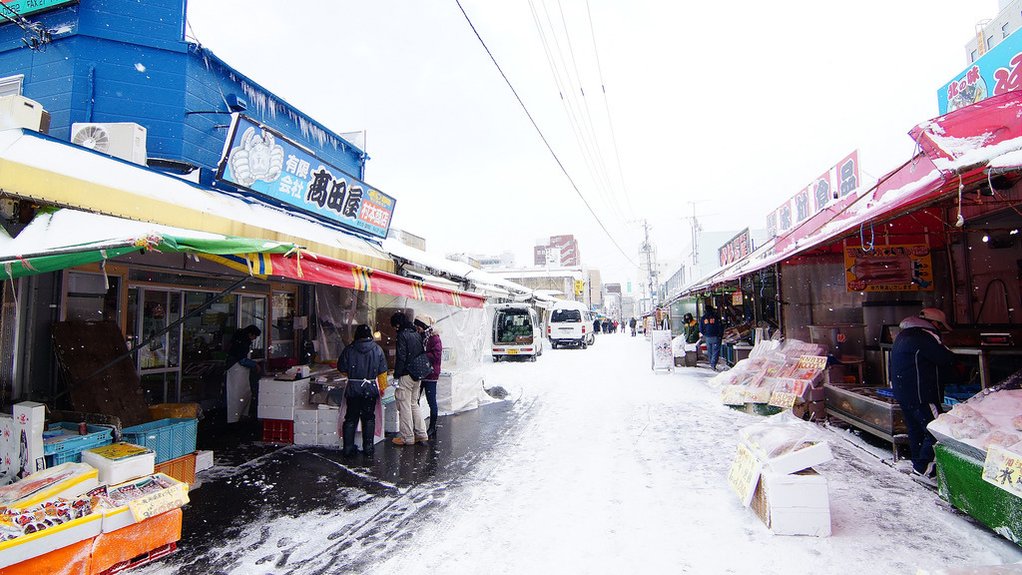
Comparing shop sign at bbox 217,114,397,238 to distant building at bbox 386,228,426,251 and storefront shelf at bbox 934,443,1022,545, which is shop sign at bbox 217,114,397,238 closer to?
storefront shelf at bbox 934,443,1022,545

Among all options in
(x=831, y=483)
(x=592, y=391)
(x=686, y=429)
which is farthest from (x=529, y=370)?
(x=831, y=483)

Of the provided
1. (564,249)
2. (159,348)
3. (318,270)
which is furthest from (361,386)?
(564,249)

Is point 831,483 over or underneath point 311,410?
underneath

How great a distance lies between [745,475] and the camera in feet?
13.6

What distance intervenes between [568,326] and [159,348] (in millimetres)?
18638

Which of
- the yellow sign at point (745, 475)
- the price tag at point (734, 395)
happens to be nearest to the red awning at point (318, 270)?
the yellow sign at point (745, 475)

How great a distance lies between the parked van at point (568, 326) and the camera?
23.7 metres

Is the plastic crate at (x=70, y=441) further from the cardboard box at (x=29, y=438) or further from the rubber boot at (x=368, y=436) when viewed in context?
the rubber boot at (x=368, y=436)

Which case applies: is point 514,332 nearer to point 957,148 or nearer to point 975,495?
point 975,495

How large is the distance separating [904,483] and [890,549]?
1.69 metres

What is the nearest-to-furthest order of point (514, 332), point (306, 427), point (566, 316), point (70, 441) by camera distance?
point (70, 441) → point (306, 427) → point (514, 332) → point (566, 316)

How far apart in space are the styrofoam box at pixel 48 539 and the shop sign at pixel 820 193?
33.3ft

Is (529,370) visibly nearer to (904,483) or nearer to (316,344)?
(316,344)

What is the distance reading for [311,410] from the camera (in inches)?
251
